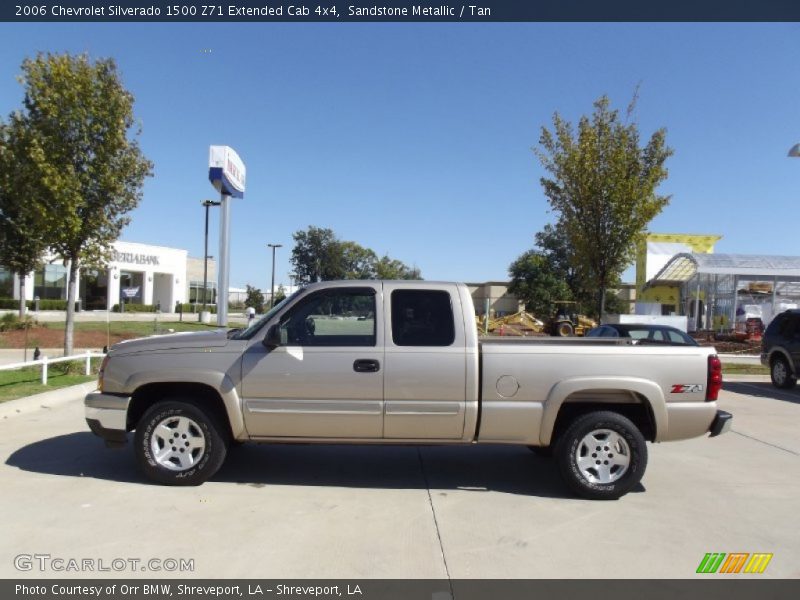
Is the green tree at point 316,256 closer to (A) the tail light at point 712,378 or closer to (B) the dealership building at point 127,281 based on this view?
(B) the dealership building at point 127,281

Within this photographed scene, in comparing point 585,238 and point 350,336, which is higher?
point 585,238

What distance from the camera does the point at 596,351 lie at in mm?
5340

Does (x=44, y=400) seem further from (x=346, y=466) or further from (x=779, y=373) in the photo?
(x=779, y=373)

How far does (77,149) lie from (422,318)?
393 inches

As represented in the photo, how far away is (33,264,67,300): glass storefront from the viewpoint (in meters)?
45.7

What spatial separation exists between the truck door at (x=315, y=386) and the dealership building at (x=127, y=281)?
42015 millimetres

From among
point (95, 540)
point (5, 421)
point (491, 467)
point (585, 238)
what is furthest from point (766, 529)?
point (585, 238)

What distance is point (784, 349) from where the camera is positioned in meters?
13.5

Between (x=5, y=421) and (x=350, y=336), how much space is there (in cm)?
555

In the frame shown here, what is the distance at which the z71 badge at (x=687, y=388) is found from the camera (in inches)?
211

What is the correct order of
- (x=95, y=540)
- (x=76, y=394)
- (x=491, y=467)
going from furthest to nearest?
(x=76, y=394), (x=491, y=467), (x=95, y=540)

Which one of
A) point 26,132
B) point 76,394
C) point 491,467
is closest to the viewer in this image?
point 491,467

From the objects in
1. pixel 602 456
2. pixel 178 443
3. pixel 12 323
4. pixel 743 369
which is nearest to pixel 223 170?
pixel 12 323
